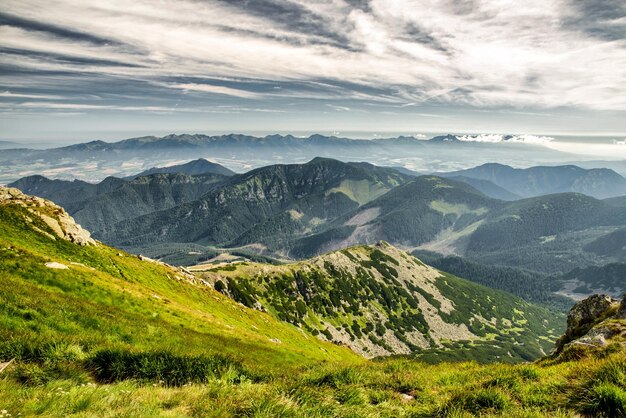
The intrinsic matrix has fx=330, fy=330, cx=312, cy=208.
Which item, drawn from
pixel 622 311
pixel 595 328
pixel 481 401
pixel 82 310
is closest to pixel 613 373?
pixel 481 401

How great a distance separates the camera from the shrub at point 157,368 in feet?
39.7

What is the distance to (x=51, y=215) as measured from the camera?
63.7 m

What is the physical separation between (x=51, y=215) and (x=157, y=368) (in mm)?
68334

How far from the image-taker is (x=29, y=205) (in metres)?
63.6

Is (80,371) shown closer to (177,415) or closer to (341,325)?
(177,415)

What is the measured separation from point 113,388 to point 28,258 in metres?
37.3

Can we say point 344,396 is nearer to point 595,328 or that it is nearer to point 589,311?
point 595,328

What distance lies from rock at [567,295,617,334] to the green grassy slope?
1341 inches

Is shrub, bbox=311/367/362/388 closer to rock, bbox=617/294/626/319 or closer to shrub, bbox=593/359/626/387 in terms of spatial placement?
shrub, bbox=593/359/626/387

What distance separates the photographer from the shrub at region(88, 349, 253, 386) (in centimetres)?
1209

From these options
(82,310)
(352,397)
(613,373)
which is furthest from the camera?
(82,310)

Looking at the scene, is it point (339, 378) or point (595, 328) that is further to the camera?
point (595, 328)

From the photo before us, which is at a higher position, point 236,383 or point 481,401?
point 481,401

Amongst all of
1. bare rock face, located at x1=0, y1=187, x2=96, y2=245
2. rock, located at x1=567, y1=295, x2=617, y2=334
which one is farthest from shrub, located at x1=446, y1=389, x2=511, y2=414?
bare rock face, located at x1=0, y1=187, x2=96, y2=245
